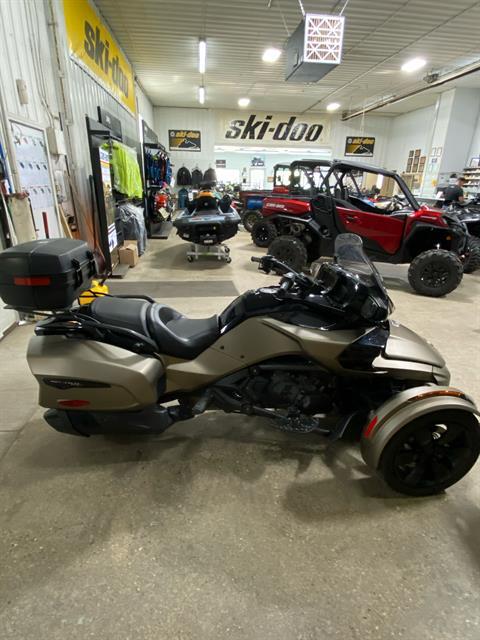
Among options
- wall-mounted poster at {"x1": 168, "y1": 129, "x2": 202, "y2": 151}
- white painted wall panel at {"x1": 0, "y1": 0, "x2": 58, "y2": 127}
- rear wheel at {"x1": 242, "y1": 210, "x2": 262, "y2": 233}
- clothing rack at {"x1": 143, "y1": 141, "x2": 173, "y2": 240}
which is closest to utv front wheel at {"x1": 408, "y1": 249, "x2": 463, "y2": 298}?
white painted wall panel at {"x1": 0, "y1": 0, "x2": 58, "y2": 127}

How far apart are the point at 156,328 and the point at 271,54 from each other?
8.52m

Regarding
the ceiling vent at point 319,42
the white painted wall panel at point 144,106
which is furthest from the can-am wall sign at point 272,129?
the ceiling vent at point 319,42

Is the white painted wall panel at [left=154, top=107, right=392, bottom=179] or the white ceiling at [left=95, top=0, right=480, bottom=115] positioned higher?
the white ceiling at [left=95, top=0, right=480, bottom=115]

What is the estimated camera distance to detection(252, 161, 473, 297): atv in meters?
4.80

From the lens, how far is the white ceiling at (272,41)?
237 inches

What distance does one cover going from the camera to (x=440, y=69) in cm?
916

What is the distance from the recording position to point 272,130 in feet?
47.9

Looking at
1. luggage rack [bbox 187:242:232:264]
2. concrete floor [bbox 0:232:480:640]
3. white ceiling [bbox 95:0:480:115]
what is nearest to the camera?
concrete floor [bbox 0:232:480:640]

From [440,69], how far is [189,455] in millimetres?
11469

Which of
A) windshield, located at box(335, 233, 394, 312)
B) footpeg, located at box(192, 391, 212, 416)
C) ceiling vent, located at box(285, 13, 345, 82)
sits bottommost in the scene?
footpeg, located at box(192, 391, 212, 416)

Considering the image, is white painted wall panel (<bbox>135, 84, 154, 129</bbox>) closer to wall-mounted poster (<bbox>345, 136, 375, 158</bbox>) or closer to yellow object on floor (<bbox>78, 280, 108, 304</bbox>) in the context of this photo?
wall-mounted poster (<bbox>345, 136, 375, 158</bbox>)

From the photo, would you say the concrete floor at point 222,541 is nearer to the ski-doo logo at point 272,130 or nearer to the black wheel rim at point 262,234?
the black wheel rim at point 262,234

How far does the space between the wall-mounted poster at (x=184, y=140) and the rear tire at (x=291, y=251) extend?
11.0 meters

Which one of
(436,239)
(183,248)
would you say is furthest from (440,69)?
(183,248)
